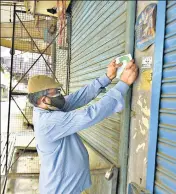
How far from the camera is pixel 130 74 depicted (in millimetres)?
2160

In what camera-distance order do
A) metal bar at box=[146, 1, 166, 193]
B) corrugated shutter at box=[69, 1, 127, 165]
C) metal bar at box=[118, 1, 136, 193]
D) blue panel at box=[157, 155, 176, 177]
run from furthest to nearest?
corrugated shutter at box=[69, 1, 127, 165], metal bar at box=[118, 1, 136, 193], metal bar at box=[146, 1, 166, 193], blue panel at box=[157, 155, 176, 177]

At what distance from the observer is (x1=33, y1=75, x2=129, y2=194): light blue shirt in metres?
2.05

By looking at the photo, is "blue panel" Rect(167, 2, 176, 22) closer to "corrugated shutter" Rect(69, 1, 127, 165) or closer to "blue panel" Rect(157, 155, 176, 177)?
"corrugated shutter" Rect(69, 1, 127, 165)

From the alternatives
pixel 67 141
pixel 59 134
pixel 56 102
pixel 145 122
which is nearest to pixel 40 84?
pixel 56 102

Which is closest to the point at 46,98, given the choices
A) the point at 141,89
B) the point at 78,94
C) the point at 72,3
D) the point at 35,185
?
the point at 78,94

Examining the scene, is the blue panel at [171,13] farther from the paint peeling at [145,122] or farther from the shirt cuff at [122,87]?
the paint peeling at [145,122]

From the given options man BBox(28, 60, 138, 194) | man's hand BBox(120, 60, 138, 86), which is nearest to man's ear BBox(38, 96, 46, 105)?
man BBox(28, 60, 138, 194)

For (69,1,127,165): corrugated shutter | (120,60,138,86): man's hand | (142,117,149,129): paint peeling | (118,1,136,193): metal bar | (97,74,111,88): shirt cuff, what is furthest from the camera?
(69,1,127,165): corrugated shutter

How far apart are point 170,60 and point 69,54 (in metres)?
4.01

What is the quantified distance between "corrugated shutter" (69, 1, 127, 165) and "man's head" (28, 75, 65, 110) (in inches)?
26.6

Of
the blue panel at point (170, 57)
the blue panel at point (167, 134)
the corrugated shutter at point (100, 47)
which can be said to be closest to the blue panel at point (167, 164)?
the blue panel at point (167, 134)

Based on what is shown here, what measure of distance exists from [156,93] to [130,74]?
39 cm

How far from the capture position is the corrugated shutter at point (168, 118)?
5.41ft

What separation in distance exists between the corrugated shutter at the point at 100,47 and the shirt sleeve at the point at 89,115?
0.56 meters
